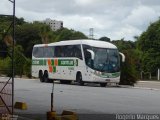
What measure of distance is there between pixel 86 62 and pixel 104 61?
1.36 m

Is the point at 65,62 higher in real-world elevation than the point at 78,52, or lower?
lower

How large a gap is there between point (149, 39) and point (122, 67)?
29.0m

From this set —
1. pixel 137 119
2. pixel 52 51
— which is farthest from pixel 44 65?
pixel 137 119

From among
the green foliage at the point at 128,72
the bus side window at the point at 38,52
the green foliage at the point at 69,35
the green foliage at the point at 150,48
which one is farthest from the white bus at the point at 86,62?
the green foliage at the point at 69,35

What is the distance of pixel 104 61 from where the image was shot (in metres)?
36.9

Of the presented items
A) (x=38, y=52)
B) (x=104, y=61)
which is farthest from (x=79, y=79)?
(x=38, y=52)

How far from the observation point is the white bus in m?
36.7

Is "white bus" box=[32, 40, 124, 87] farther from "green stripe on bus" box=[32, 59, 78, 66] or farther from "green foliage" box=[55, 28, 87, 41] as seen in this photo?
"green foliage" box=[55, 28, 87, 41]

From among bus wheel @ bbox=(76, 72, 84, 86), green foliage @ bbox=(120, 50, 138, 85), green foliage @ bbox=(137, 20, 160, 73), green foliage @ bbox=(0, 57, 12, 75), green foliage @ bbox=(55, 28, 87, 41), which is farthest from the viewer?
green foliage @ bbox=(55, 28, 87, 41)

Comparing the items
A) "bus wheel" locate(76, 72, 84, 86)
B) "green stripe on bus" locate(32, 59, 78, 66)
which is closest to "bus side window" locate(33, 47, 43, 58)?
"green stripe on bus" locate(32, 59, 78, 66)

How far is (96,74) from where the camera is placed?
120ft

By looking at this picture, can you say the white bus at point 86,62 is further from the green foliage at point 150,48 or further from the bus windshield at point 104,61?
the green foliage at point 150,48

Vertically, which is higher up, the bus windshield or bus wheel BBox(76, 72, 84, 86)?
the bus windshield

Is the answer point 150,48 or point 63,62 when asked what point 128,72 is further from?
point 150,48
